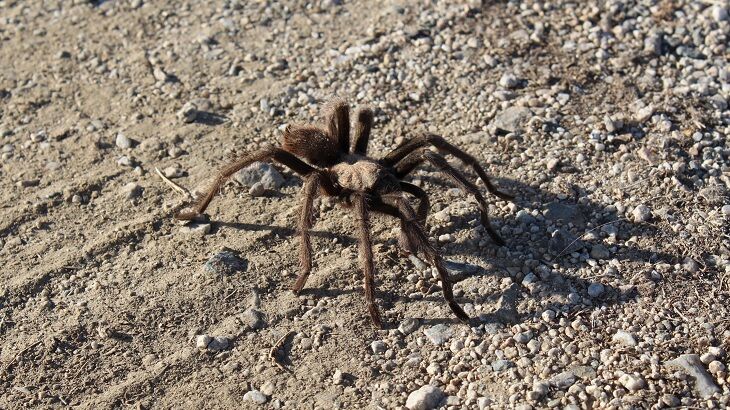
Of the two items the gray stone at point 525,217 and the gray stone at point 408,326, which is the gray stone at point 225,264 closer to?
the gray stone at point 408,326

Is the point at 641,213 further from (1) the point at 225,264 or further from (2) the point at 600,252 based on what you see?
(1) the point at 225,264

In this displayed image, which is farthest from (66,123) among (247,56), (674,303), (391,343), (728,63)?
(728,63)

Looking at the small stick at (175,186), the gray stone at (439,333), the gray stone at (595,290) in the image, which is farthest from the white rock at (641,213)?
the small stick at (175,186)

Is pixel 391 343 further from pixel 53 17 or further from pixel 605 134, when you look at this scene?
pixel 53 17

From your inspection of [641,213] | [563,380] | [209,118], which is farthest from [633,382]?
[209,118]

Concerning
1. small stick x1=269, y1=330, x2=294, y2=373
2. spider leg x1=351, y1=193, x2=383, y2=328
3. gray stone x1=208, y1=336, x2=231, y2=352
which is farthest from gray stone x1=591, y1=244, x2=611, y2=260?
gray stone x1=208, y1=336, x2=231, y2=352

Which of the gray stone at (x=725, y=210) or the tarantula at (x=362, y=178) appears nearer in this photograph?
the tarantula at (x=362, y=178)
